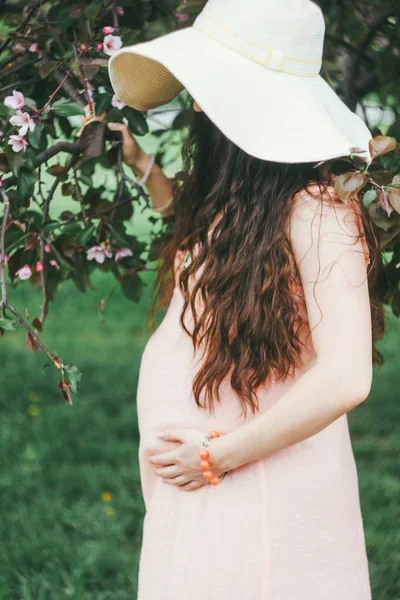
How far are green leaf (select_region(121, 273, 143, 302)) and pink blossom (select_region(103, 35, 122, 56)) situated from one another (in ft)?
2.34

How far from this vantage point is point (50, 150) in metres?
1.88

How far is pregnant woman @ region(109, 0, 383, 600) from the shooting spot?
1.38 meters

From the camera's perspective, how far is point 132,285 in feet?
7.85

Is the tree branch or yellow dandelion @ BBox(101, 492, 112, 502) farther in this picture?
yellow dandelion @ BBox(101, 492, 112, 502)

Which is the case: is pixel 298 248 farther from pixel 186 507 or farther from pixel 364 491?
pixel 364 491

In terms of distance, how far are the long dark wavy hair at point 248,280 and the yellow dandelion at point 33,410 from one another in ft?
10.2

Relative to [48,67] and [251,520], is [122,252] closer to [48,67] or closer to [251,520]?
[48,67]

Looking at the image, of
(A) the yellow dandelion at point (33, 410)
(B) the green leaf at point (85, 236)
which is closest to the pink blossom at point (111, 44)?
(B) the green leaf at point (85, 236)

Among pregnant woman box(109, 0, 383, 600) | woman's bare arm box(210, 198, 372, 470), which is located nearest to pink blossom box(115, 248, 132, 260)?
pregnant woman box(109, 0, 383, 600)

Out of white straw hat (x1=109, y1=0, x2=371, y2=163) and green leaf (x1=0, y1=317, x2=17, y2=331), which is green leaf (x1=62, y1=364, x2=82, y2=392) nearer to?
green leaf (x1=0, y1=317, x2=17, y2=331)

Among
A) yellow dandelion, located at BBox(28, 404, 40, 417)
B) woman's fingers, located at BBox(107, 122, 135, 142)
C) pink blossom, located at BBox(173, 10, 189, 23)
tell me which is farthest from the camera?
yellow dandelion, located at BBox(28, 404, 40, 417)

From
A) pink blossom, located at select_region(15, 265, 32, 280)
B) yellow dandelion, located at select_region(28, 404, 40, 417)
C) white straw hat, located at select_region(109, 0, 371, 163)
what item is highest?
white straw hat, located at select_region(109, 0, 371, 163)

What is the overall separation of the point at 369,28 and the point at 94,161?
3.94 ft

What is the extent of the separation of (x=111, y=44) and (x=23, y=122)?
1.08 feet
